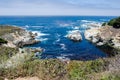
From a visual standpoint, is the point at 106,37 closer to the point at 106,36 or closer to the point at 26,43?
the point at 106,36

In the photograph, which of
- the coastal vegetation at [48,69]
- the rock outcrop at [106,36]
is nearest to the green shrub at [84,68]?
the coastal vegetation at [48,69]

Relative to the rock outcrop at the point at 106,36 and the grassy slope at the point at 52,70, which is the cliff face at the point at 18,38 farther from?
the grassy slope at the point at 52,70

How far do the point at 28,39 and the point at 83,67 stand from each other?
4632 centimetres

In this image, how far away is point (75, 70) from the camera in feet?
49.6

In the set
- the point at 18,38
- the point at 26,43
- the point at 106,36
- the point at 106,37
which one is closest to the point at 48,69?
the point at 106,37

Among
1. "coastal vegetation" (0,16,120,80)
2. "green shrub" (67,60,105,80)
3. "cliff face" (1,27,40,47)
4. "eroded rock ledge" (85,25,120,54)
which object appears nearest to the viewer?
"green shrub" (67,60,105,80)

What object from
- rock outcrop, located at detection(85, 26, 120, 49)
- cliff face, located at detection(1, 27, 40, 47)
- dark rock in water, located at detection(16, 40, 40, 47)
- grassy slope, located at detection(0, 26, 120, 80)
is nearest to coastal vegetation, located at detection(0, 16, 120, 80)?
grassy slope, located at detection(0, 26, 120, 80)

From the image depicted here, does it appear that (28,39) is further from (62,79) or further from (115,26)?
(62,79)

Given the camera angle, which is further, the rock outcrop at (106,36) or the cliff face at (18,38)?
the cliff face at (18,38)

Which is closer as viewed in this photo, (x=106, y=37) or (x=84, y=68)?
(x=84, y=68)

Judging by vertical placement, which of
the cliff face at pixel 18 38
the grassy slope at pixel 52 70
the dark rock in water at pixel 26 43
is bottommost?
the dark rock in water at pixel 26 43

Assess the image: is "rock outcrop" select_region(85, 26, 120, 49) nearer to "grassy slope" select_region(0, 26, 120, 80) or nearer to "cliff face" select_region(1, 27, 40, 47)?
"cliff face" select_region(1, 27, 40, 47)

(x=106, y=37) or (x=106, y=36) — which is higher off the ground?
(x=106, y=36)

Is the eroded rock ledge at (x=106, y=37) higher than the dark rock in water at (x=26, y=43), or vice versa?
the eroded rock ledge at (x=106, y=37)
